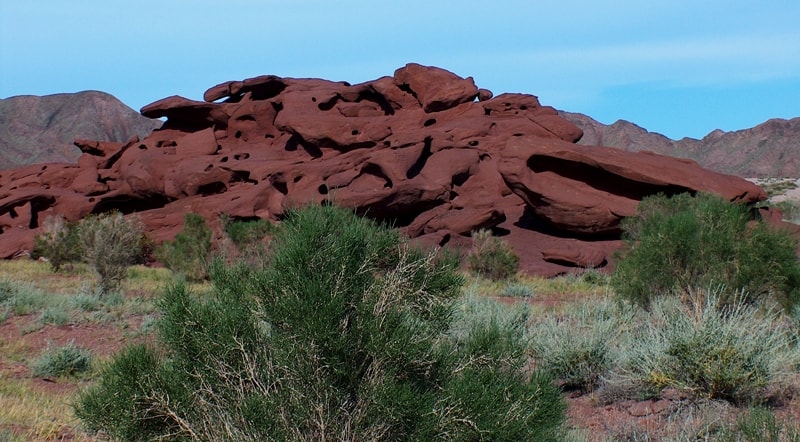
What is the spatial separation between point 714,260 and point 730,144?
109145mm

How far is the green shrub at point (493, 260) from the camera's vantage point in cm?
2078

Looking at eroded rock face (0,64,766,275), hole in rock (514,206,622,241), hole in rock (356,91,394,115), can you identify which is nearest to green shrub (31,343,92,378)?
eroded rock face (0,64,766,275)

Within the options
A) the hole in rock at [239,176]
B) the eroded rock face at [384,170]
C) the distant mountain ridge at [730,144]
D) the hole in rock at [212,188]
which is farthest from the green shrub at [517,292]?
the distant mountain ridge at [730,144]

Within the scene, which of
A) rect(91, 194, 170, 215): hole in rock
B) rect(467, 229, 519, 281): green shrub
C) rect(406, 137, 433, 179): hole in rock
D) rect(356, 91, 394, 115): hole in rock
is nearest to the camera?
rect(467, 229, 519, 281): green shrub

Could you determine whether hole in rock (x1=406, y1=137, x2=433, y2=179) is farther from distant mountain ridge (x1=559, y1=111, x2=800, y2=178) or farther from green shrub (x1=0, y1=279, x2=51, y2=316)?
distant mountain ridge (x1=559, y1=111, x2=800, y2=178)

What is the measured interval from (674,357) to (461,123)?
82.2 feet

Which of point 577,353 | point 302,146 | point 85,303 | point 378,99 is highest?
point 378,99

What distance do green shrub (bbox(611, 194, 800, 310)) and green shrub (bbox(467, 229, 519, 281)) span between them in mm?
8442

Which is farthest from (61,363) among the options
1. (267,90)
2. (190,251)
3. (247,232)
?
(267,90)

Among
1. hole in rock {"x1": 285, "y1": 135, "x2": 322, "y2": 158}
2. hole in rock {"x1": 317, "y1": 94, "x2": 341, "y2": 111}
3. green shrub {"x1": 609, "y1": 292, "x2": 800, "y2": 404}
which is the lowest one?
green shrub {"x1": 609, "y1": 292, "x2": 800, "y2": 404}

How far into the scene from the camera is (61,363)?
8.99 m

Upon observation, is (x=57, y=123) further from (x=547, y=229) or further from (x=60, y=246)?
(x=547, y=229)

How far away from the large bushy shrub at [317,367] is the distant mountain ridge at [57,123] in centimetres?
9475

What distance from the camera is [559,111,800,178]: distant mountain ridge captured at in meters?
100
